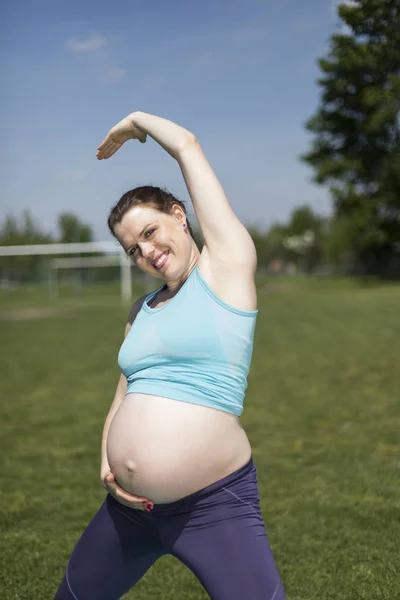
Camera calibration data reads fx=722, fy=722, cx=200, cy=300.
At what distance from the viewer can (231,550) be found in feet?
7.23

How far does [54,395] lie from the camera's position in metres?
9.84

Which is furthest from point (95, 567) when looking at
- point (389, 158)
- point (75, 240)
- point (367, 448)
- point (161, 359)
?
point (75, 240)

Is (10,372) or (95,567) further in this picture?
(10,372)

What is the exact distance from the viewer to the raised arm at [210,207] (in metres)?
2.26

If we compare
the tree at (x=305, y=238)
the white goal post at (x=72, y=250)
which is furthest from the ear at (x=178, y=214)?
the tree at (x=305, y=238)

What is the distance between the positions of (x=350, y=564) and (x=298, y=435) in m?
3.13

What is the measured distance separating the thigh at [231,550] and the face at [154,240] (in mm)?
743

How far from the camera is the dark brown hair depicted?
2.34 meters

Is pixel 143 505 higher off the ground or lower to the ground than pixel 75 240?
higher

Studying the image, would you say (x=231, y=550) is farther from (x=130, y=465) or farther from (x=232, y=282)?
(x=232, y=282)

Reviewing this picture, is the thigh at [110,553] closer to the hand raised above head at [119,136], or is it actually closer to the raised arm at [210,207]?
the raised arm at [210,207]

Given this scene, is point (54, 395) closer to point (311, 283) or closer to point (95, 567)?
point (95, 567)

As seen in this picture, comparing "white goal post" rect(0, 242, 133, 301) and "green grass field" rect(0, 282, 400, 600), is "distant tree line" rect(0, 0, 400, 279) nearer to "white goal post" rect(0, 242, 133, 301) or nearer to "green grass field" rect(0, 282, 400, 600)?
"green grass field" rect(0, 282, 400, 600)

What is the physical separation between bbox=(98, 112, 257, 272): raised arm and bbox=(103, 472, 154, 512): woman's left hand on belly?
2.63ft
